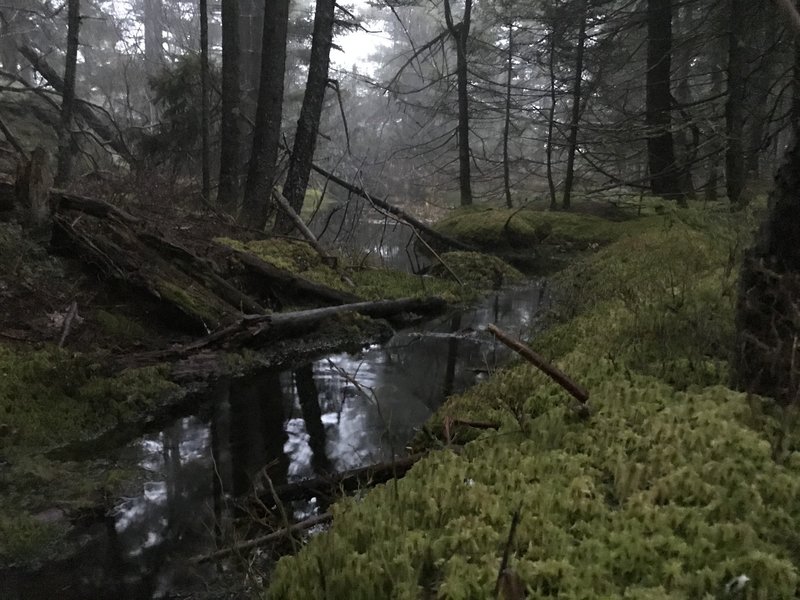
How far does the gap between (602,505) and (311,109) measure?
34.0ft

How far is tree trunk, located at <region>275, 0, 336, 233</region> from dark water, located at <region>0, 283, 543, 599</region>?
445 centimetres

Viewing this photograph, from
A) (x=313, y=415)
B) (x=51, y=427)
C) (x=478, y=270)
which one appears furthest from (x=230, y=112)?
(x=51, y=427)

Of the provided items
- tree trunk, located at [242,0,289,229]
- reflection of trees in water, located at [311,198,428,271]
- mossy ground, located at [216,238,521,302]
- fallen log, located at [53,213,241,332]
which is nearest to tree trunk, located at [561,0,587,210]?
mossy ground, located at [216,238,521,302]

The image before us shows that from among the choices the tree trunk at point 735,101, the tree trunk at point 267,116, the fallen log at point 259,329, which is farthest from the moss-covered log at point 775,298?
the tree trunk at point 267,116

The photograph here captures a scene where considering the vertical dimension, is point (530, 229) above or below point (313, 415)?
above

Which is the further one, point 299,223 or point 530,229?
point 530,229

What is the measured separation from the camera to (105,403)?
18.4ft

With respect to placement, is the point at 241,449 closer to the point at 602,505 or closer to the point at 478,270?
the point at 602,505

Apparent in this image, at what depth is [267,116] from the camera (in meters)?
11.0

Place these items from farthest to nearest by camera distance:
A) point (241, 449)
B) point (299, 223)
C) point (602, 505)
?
point (299, 223) < point (241, 449) < point (602, 505)

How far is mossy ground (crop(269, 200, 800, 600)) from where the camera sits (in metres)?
2.01

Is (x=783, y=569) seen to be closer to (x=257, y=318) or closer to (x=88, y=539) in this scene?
(x=88, y=539)

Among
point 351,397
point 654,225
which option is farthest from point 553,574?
point 654,225

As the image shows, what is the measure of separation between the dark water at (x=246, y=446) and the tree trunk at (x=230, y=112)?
5669 millimetres
